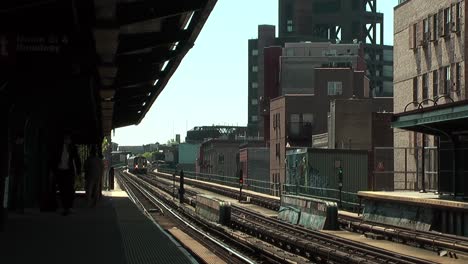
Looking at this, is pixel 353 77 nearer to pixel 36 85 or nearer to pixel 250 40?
pixel 36 85

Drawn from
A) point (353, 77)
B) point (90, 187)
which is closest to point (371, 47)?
point (353, 77)

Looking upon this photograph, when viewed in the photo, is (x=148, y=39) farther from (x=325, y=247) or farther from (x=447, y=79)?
(x=447, y=79)

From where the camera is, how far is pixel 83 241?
13039 mm

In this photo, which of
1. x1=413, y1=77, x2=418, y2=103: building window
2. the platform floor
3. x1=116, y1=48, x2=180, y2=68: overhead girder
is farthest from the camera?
x1=413, y1=77, x2=418, y2=103: building window

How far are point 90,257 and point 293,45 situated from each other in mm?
97197

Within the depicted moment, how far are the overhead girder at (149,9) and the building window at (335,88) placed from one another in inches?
2663

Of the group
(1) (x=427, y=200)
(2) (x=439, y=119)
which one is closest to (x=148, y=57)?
(2) (x=439, y=119)

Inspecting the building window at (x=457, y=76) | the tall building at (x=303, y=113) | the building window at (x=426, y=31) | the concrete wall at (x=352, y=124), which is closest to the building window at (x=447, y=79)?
the building window at (x=457, y=76)

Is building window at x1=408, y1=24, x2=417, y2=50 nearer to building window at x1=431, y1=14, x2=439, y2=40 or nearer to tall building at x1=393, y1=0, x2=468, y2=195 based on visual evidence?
tall building at x1=393, y1=0, x2=468, y2=195

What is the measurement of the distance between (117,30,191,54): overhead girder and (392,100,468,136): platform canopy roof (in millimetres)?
9620

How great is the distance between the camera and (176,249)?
515 inches

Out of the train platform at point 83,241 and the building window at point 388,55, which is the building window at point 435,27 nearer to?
the train platform at point 83,241

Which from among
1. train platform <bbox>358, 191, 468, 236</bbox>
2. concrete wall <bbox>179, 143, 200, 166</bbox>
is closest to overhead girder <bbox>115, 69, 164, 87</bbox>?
train platform <bbox>358, 191, 468, 236</bbox>

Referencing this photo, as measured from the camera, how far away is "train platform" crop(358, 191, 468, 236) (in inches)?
930
